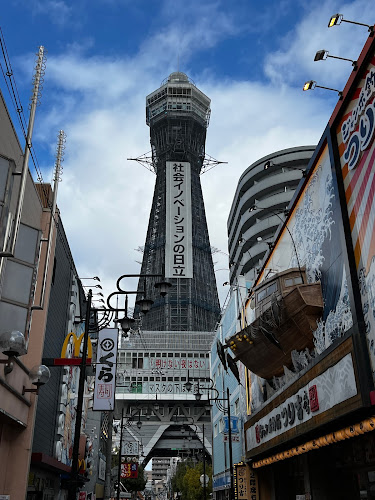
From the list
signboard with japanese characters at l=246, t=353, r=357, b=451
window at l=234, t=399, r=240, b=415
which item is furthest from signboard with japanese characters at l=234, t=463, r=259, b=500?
window at l=234, t=399, r=240, b=415

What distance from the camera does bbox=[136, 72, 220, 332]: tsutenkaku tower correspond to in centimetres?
15288

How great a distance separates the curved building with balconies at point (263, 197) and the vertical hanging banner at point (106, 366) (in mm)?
45109

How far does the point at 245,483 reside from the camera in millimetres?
27016

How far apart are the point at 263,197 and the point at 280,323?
63.7 meters

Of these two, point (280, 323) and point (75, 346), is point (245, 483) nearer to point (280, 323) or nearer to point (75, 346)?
point (75, 346)

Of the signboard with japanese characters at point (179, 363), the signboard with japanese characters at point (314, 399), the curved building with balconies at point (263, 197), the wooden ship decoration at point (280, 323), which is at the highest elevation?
the curved building with balconies at point (263, 197)

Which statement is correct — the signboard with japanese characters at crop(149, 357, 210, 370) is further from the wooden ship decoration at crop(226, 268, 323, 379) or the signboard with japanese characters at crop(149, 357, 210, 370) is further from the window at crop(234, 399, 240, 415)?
the wooden ship decoration at crop(226, 268, 323, 379)

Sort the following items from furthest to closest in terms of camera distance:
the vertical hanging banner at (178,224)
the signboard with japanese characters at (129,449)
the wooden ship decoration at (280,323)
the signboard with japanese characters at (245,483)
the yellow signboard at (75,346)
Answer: the signboard with japanese characters at (129,449)
the vertical hanging banner at (178,224)
the signboard with japanese characters at (245,483)
the yellow signboard at (75,346)
the wooden ship decoration at (280,323)

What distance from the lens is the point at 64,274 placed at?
26812mm

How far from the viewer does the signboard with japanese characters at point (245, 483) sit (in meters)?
26.4

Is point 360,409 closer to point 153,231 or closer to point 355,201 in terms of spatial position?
point 355,201

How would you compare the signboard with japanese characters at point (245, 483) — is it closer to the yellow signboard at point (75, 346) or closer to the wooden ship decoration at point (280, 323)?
the wooden ship decoration at point (280, 323)

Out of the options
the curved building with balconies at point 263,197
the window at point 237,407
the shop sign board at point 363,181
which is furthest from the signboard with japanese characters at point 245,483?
the curved building with balconies at point 263,197

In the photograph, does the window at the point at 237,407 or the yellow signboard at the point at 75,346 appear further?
the window at the point at 237,407
